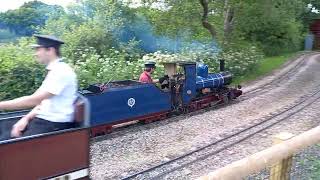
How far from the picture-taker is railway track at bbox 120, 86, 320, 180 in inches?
341

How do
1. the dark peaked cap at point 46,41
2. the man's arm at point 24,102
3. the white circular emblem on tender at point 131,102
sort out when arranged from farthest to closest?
1. the white circular emblem on tender at point 131,102
2. the dark peaked cap at point 46,41
3. the man's arm at point 24,102

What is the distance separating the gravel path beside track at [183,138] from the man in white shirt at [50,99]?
4247 mm

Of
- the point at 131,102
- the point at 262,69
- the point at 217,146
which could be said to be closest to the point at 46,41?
the point at 217,146

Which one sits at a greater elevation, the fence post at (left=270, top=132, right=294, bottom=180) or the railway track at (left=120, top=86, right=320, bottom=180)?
the fence post at (left=270, top=132, right=294, bottom=180)

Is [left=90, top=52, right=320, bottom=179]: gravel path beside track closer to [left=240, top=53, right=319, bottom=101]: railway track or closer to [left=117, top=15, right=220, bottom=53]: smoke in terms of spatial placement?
[left=240, top=53, right=319, bottom=101]: railway track

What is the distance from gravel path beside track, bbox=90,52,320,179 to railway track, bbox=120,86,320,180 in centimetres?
21

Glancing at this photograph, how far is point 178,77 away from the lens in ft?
45.8

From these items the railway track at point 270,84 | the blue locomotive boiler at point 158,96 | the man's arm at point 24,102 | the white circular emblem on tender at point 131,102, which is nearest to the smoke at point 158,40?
the railway track at point 270,84

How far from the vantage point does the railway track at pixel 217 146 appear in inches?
341

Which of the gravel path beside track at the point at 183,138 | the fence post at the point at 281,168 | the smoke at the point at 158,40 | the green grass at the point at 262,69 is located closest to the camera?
the fence post at the point at 281,168

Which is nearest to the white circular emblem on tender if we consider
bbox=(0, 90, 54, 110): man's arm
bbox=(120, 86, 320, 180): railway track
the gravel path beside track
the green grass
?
the gravel path beside track

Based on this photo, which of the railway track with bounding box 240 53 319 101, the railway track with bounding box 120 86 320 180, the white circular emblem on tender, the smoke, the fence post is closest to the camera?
the fence post

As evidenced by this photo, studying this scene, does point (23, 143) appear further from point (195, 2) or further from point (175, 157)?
point (195, 2)

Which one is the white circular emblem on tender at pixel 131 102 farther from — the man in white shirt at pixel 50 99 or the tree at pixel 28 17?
the tree at pixel 28 17
